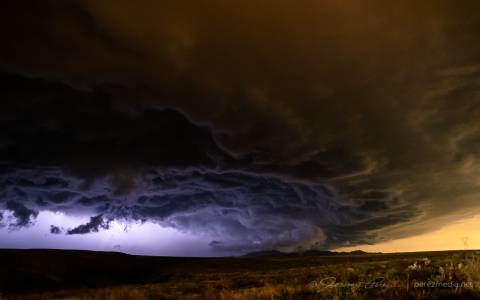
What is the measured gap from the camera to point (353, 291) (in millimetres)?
12398

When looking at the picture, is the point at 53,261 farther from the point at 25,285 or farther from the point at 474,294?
the point at 474,294

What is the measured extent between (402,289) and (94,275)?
3145 inches

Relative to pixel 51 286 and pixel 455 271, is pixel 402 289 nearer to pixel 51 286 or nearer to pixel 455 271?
pixel 455 271

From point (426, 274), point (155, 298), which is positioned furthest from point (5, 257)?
point (426, 274)

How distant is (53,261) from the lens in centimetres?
8344

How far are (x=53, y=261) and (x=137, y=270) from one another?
1902 centimetres

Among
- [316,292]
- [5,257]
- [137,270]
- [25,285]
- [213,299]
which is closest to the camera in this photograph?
[316,292]

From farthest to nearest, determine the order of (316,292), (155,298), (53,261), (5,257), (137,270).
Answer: (137,270) < (53,261) < (5,257) < (155,298) < (316,292)

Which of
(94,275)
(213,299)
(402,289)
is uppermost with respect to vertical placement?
(402,289)

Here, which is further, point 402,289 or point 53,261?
point 53,261

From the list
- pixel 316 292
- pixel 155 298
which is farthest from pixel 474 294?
pixel 155 298

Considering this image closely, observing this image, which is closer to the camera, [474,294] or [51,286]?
[474,294]

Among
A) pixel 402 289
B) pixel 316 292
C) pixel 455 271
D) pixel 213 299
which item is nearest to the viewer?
pixel 402 289

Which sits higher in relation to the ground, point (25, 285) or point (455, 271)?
point (455, 271)
